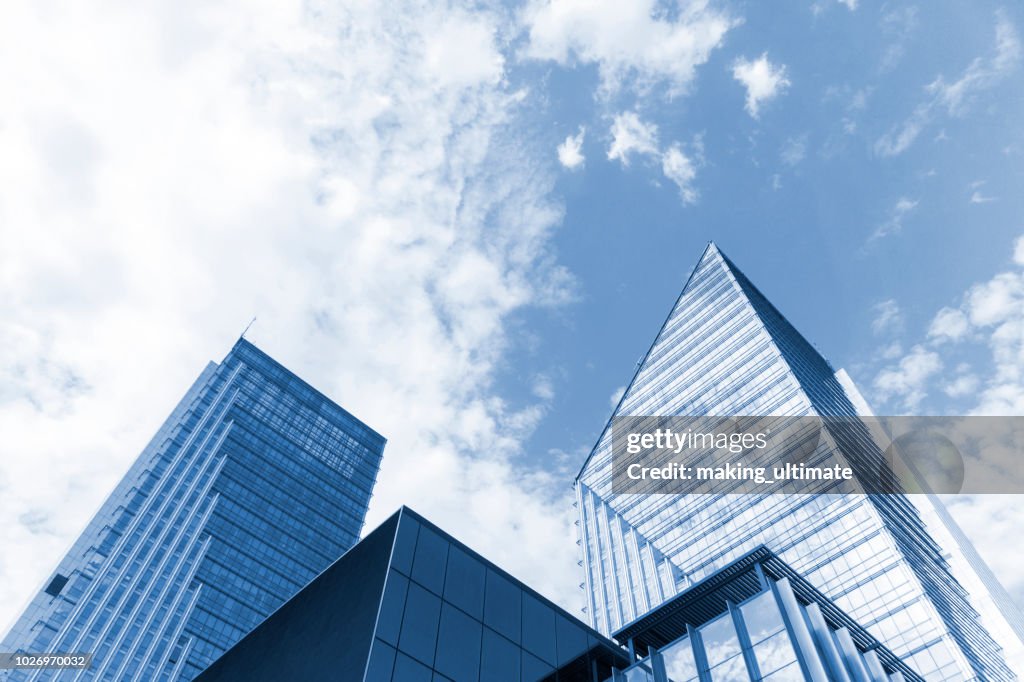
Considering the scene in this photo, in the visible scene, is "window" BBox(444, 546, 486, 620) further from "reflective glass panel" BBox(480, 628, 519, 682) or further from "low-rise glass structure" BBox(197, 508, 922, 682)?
"reflective glass panel" BBox(480, 628, 519, 682)

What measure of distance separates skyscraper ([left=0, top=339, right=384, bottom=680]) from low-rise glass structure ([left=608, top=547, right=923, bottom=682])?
87293 millimetres

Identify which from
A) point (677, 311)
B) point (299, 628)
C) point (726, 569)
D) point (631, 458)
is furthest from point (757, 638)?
point (677, 311)

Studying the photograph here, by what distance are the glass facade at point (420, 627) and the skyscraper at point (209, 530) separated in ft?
261

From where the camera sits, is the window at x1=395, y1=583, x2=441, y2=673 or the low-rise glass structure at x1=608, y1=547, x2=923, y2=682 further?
the low-rise glass structure at x1=608, y1=547, x2=923, y2=682

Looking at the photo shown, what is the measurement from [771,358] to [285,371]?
106m

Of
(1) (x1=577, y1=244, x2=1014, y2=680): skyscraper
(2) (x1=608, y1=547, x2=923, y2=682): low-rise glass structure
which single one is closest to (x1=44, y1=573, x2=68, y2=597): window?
(1) (x1=577, y1=244, x2=1014, y2=680): skyscraper

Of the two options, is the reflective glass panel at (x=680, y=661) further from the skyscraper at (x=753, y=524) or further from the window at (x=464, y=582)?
the skyscraper at (x=753, y=524)

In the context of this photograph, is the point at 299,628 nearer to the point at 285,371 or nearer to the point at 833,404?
the point at 833,404

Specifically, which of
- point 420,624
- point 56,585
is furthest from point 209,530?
point 420,624

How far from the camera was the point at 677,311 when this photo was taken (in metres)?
129

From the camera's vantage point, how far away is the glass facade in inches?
760

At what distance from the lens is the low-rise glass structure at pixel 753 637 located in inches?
781

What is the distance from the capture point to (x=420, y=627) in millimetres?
20047

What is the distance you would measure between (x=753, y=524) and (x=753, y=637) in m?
59.6
